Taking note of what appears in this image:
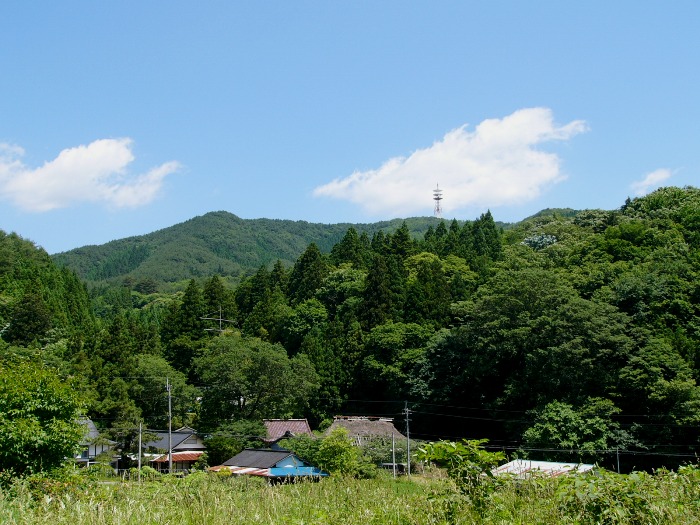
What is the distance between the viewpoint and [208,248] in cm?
14575

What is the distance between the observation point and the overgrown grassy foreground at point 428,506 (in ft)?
11.7

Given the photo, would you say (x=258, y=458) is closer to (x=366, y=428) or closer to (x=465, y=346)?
(x=366, y=428)

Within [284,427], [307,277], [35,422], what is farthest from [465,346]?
[35,422]

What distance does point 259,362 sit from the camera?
3164 cm

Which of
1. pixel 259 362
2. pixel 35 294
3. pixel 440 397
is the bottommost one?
pixel 440 397

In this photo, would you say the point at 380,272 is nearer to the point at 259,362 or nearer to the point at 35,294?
the point at 259,362

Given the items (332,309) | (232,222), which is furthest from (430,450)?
(232,222)

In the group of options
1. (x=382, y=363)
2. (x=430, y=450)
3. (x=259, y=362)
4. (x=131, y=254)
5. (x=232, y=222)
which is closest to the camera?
(x=430, y=450)

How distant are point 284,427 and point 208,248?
115421 millimetres

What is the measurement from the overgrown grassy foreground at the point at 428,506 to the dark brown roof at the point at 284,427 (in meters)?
29.8

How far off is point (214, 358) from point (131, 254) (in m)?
118

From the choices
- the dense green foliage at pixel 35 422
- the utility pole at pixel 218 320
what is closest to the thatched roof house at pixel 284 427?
the utility pole at pixel 218 320

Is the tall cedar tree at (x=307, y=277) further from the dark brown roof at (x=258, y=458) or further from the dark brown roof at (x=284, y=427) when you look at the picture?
the dark brown roof at (x=258, y=458)

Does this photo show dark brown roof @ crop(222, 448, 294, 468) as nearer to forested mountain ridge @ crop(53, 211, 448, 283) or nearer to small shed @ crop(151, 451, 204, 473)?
small shed @ crop(151, 451, 204, 473)
